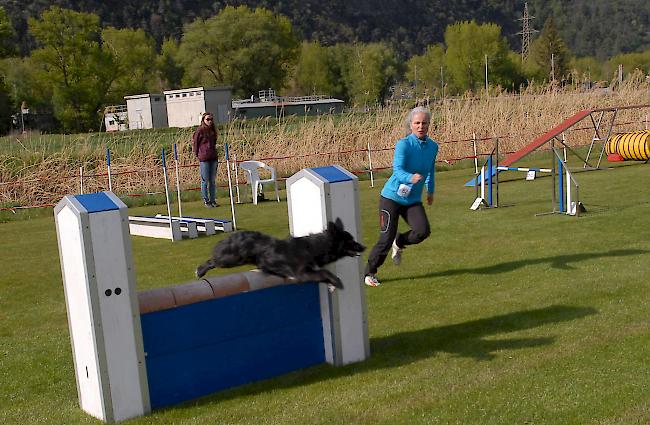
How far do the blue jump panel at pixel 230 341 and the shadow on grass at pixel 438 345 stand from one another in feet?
0.29

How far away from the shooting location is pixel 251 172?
15047 millimetres

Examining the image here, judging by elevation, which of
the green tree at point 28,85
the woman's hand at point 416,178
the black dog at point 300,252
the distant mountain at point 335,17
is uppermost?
the distant mountain at point 335,17

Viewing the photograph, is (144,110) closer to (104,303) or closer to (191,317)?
(191,317)

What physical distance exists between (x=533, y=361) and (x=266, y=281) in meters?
1.81

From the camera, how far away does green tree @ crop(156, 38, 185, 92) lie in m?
Result: 98.4

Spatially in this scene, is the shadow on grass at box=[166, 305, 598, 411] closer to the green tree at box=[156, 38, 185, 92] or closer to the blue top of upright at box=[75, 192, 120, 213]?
the blue top of upright at box=[75, 192, 120, 213]

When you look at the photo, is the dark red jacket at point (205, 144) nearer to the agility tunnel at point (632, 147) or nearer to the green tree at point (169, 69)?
the agility tunnel at point (632, 147)

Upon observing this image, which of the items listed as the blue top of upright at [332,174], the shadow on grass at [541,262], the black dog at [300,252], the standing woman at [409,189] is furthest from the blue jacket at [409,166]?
the black dog at [300,252]

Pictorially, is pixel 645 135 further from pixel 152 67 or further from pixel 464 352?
pixel 152 67

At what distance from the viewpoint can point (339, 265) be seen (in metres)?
5.02

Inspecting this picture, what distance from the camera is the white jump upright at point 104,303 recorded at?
13.2 ft

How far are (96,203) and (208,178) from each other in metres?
10.4

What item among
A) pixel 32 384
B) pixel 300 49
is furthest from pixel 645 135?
pixel 300 49

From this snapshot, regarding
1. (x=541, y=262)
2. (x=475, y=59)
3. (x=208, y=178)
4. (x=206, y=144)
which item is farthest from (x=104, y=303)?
(x=475, y=59)
